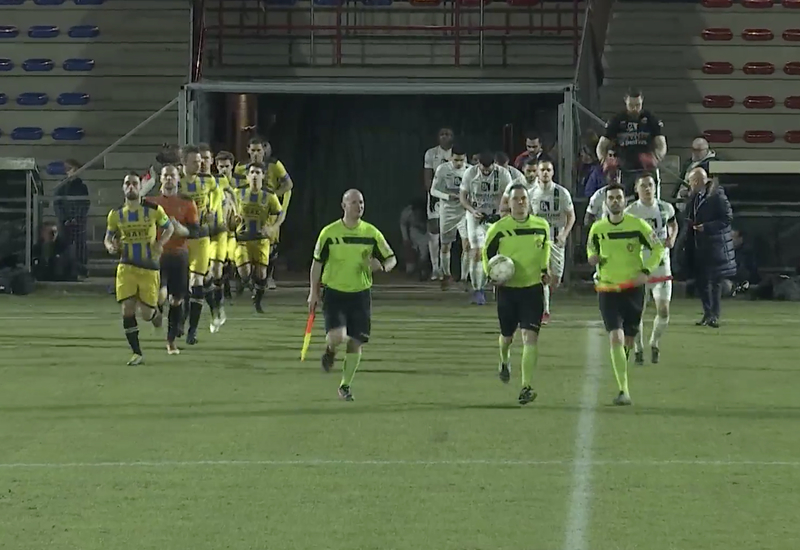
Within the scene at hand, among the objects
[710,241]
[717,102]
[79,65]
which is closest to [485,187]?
[710,241]

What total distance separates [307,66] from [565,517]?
874 inches

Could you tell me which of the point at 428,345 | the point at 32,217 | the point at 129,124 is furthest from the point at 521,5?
the point at 428,345

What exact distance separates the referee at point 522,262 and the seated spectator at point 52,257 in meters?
14.3

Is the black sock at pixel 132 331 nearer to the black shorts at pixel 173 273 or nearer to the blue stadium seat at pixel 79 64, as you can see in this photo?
the black shorts at pixel 173 273

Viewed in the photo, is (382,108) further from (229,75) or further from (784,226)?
(784,226)

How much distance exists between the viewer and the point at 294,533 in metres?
8.37

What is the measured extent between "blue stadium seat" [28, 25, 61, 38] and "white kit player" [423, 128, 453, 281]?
8686 mm

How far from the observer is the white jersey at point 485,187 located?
21.9 m

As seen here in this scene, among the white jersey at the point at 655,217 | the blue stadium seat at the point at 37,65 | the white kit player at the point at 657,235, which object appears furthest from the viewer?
the blue stadium seat at the point at 37,65

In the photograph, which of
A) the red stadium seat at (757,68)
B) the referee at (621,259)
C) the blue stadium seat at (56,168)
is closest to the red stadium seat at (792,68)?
the red stadium seat at (757,68)

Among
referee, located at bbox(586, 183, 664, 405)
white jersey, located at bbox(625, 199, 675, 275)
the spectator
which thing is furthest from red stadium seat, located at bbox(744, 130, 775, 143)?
referee, located at bbox(586, 183, 664, 405)

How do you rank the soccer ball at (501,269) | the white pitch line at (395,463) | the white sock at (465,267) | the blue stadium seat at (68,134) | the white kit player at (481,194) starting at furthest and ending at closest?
the blue stadium seat at (68,134)
the white sock at (465,267)
the white kit player at (481,194)
the soccer ball at (501,269)
the white pitch line at (395,463)

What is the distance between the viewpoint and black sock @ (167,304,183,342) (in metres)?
17.5

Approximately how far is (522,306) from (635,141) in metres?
6.62
